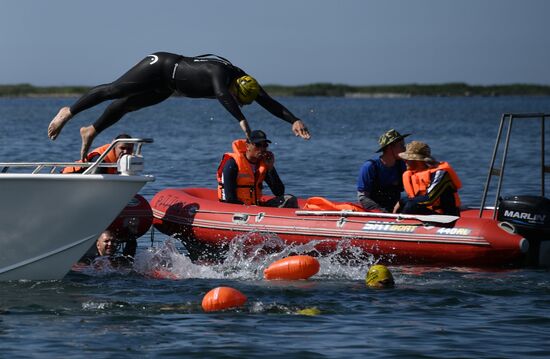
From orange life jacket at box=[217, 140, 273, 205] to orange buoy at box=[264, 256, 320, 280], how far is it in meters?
1.91

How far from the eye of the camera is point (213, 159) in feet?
83.6

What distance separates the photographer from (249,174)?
11.6 meters

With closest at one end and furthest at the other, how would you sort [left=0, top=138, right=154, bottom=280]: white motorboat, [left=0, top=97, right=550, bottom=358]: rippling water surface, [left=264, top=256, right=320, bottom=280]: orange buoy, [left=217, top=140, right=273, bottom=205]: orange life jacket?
[left=0, top=97, right=550, bottom=358]: rippling water surface
[left=0, top=138, right=154, bottom=280]: white motorboat
[left=264, top=256, right=320, bottom=280]: orange buoy
[left=217, top=140, right=273, bottom=205]: orange life jacket

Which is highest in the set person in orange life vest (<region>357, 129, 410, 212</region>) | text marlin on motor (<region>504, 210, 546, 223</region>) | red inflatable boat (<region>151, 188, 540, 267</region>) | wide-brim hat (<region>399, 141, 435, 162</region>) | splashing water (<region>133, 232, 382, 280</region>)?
wide-brim hat (<region>399, 141, 435, 162</region>)

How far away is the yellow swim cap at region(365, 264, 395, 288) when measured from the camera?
9530 mm

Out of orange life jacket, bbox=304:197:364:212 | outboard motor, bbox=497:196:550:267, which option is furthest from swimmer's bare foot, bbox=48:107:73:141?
outboard motor, bbox=497:196:550:267

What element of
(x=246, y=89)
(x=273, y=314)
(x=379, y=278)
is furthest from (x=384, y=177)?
(x=273, y=314)

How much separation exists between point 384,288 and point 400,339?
1722 mm

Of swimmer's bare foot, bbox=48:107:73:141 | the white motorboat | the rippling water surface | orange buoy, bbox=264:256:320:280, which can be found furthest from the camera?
swimmer's bare foot, bbox=48:107:73:141

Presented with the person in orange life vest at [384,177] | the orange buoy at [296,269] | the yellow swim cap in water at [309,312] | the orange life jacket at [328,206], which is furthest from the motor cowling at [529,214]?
the yellow swim cap in water at [309,312]

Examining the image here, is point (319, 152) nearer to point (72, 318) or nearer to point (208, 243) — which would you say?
point (208, 243)

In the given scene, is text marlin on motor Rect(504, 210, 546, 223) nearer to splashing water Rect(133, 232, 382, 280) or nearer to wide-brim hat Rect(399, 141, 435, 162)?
wide-brim hat Rect(399, 141, 435, 162)

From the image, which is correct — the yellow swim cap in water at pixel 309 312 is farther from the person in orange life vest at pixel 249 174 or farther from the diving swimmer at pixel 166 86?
the person in orange life vest at pixel 249 174

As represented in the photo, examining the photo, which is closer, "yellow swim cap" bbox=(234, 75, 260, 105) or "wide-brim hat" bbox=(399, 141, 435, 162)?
"yellow swim cap" bbox=(234, 75, 260, 105)
